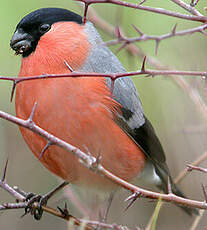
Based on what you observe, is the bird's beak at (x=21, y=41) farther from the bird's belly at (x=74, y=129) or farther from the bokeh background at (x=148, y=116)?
the bokeh background at (x=148, y=116)

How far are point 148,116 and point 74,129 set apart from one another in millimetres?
2044

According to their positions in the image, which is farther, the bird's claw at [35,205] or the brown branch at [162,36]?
the bird's claw at [35,205]

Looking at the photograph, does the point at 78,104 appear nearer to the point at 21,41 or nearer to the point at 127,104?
the point at 127,104

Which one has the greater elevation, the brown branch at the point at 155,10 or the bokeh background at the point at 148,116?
the brown branch at the point at 155,10

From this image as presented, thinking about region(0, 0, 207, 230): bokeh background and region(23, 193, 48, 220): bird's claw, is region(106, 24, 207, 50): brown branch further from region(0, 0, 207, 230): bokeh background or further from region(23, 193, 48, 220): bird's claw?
region(0, 0, 207, 230): bokeh background

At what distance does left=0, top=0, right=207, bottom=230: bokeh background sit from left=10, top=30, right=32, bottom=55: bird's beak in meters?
1.05

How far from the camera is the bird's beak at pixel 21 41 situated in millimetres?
3443

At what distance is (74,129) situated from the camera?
3102 mm

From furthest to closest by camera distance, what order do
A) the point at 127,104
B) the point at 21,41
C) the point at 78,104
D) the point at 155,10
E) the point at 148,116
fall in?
the point at 148,116, the point at 127,104, the point at 21,41, the point at 78,104, the point at 155,10

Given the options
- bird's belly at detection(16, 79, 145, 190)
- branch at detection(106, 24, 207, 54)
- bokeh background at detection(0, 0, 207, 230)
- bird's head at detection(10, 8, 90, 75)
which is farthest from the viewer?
bokeh background at detection(0, 0, 207, 230)

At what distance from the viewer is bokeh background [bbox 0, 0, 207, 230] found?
4246 millimetres

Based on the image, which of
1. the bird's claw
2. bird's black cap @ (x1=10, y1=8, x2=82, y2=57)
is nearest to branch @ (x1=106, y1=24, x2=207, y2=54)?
bird's black cap @ (x1=10, y1=8, x2=82, y2=57)

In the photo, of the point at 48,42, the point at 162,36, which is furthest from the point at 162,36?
the point at 48,42

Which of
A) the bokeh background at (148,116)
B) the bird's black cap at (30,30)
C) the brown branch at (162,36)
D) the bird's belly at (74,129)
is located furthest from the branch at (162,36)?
the bokeh background at (148,116)
